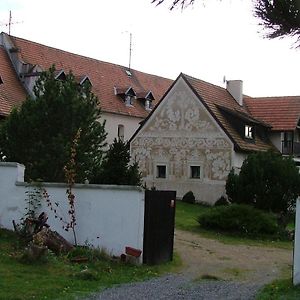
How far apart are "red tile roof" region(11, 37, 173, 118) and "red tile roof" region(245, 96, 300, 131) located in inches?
349

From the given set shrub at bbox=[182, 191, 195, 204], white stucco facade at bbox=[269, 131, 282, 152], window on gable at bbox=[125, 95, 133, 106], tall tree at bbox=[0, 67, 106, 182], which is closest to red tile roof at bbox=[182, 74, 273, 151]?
white stucco facade at bbox=[269, 131, 282, 152]

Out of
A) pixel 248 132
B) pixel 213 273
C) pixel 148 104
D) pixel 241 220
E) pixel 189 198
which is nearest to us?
pixel 213 273

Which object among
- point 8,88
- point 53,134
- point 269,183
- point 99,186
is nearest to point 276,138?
point 269,183

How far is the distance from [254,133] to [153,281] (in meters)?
30.8

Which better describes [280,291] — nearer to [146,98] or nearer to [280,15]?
[280,15]

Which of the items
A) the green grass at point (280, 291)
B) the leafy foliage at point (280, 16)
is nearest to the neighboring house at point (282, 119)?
the green grass at point (280, 291)

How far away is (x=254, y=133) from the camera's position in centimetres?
4166

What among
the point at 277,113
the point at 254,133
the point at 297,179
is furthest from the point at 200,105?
the point at 297,179

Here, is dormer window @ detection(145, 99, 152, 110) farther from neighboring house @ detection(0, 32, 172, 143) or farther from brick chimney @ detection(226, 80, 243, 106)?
brick chimney @ detection(226, 80, 243, 106)

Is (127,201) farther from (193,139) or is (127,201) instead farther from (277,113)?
(277,113)

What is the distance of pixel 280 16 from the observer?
775cm

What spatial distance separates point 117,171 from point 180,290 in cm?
1097

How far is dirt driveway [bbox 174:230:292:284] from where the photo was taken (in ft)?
45.1

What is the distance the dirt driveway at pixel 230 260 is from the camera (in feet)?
45.1
